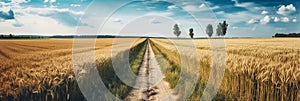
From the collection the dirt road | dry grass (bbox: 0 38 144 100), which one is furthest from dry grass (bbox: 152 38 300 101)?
dry grass (bbox: 0 38 144 100)

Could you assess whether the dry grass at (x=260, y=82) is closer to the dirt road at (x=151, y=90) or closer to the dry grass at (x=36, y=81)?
the dirt road at (x=151, y=90)

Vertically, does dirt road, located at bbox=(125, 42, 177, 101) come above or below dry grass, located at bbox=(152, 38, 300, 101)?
below

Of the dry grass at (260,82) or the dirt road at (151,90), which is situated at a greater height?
the dry grass at (260,82)

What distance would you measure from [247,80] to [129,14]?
8.67 m

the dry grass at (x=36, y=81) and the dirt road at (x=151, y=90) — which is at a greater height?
the dry grass at (x=36, y=81)

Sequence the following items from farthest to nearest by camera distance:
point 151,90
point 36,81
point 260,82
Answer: point 151,90 < point 260,82 < point 36,81

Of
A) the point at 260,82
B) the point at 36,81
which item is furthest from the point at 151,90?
the point at 36,81

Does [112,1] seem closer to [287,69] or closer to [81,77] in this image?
[81,77]

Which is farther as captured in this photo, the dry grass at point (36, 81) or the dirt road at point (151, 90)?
the dirt road at point (151, 90)

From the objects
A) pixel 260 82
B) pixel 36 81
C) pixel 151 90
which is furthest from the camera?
pixel 151 90

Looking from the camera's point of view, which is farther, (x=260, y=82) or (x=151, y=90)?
(x=151, y=90)

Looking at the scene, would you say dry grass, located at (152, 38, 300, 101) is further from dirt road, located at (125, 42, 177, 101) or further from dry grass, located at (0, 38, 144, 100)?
dry grass, located at (0, 38, 144, 100)

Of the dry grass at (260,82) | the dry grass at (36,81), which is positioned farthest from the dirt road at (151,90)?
the dry grass at (36,81)

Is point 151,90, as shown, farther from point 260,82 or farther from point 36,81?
point 36,81
